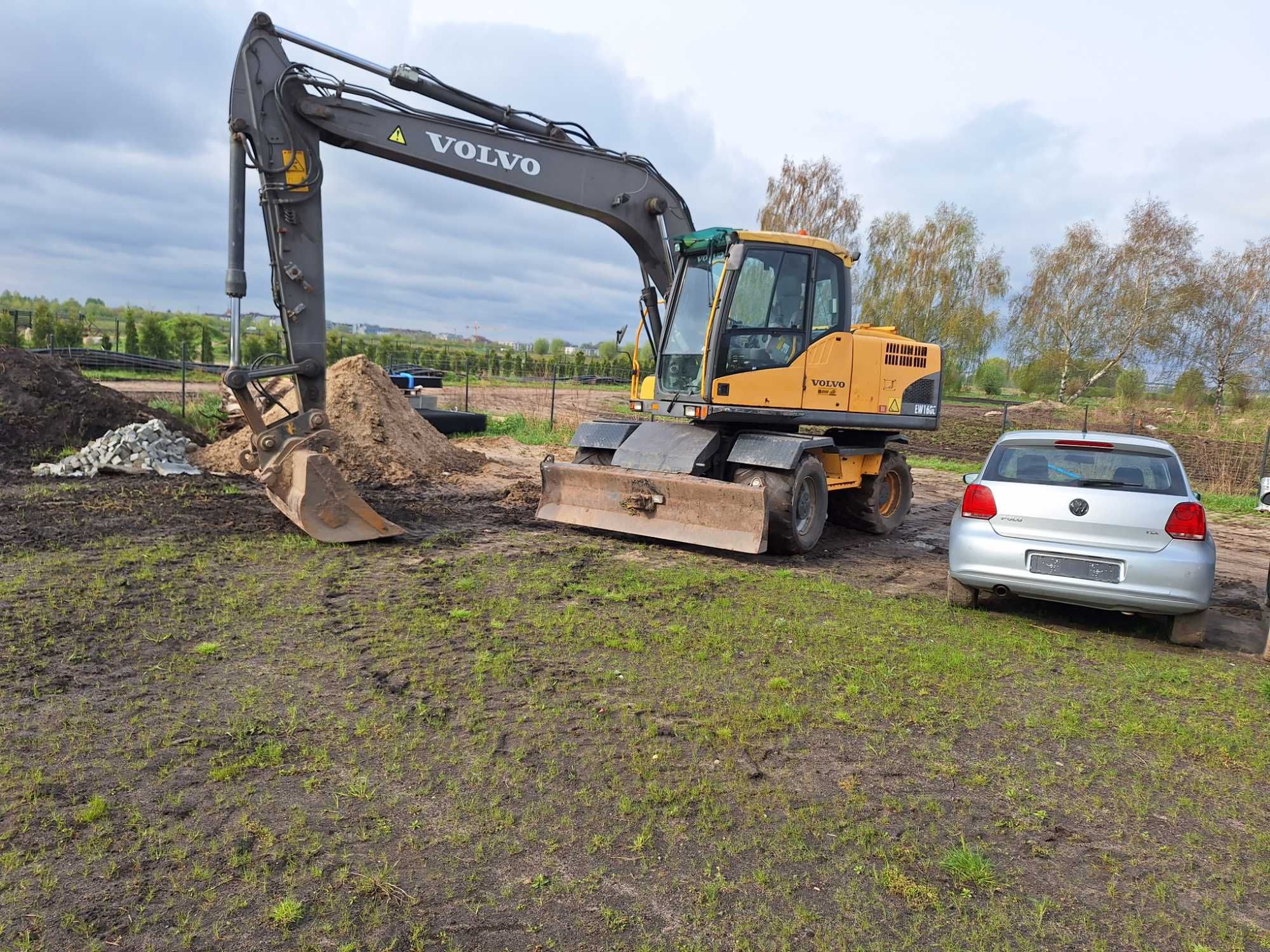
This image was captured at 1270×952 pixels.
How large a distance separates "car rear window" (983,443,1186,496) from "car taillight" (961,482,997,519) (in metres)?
0.13

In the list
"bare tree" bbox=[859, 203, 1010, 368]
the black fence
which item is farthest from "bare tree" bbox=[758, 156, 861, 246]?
the black fence

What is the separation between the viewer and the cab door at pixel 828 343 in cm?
891

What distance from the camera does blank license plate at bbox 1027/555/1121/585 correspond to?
5859 millimetres

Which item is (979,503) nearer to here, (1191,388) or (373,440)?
(373,440)

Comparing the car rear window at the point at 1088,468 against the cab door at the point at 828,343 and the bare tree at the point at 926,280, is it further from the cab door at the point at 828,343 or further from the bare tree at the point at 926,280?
the bare tree at the point at 926,280

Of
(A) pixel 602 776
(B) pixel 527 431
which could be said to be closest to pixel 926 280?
(B) pixel 527 431

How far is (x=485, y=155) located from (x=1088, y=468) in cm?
646

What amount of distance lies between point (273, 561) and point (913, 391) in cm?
738

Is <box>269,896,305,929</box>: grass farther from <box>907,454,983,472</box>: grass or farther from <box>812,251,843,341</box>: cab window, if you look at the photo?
<box>907,454,983,472</box>: grass

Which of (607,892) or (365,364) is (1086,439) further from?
(365,364)

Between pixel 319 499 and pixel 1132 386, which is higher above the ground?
pixel 1132 386

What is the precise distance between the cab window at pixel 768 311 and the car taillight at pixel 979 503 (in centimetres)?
280

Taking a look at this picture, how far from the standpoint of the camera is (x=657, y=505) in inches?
338

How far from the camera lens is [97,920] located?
265cm
